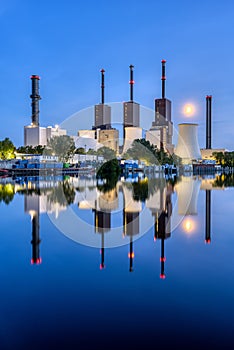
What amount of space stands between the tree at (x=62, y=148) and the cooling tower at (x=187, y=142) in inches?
656

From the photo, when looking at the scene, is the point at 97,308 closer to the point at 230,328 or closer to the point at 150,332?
the point at 150,332

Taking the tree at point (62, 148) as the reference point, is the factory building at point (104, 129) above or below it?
above

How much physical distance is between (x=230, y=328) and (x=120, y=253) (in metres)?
1.98

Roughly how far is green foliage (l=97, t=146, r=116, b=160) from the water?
45.4 meters

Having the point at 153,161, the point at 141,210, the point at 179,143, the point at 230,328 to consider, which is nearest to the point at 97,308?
the point at 230,328

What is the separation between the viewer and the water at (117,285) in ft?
6.50

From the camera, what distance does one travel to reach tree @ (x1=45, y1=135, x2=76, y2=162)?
46.1m

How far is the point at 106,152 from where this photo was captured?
53281 mm

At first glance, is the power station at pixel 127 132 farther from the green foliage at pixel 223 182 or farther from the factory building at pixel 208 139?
the green foliage at pixel 223 182

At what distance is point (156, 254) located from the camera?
12.5 ft

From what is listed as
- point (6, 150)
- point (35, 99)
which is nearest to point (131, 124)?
point (35, 99)

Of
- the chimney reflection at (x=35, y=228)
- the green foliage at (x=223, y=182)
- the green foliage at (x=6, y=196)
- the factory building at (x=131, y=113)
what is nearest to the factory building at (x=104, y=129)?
the factory building at (x=131, y=113)

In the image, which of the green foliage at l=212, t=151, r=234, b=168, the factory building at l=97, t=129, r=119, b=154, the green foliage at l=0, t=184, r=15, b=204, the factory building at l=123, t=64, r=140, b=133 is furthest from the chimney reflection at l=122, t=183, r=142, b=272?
the green foliage at l=212, t=151, r=234, b=168

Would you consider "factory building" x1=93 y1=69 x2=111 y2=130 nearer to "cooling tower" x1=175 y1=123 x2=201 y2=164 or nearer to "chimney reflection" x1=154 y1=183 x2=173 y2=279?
"cooling tower" x1=175 y1=123 x2=201 y2=164
